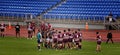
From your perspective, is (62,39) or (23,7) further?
(23,7)

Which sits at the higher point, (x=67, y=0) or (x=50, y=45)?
(x=67, y=0)

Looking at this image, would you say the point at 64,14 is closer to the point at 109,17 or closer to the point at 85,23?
the point at 85,23

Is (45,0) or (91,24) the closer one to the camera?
(91,24)

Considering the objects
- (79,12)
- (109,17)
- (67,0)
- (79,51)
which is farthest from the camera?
(67,0)

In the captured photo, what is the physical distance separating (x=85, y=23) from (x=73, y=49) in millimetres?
23376

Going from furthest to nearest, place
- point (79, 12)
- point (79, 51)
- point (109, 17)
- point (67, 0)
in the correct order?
point (67, 0) → point (79, 12) → point (109, 17) → point (79, 51)

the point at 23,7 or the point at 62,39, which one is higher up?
the point at 23,7

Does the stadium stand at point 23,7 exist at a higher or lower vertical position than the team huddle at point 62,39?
higher

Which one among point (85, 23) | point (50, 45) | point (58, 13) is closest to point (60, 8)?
point (58, 13)

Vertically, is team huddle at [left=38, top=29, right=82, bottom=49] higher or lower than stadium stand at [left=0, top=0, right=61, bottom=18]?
lower

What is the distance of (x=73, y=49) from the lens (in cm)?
3809

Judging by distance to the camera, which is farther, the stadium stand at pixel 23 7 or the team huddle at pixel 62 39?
the stadium stand at pixel 23 7

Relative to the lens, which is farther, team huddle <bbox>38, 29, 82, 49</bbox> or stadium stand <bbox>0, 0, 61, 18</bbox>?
stadium stand <bbox>0, 0, 61, 18</bbox>

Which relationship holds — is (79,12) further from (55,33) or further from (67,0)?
(55,33)
